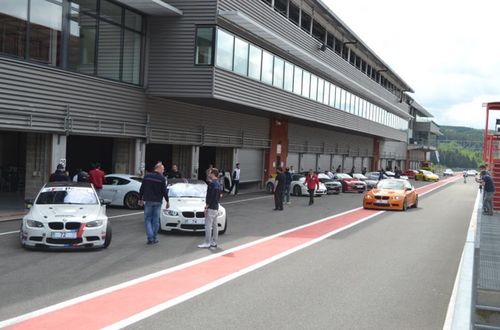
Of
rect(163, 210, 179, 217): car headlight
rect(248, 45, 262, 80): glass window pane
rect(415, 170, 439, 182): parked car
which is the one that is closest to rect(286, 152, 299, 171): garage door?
rect(248, 45, 262, 80): glass window pane

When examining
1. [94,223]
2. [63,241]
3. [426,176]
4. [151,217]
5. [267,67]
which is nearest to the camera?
[63,241]

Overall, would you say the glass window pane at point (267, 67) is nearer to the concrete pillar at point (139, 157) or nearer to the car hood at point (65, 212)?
the concrete pillar at point (139, 157)

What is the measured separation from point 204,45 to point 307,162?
21.7 m

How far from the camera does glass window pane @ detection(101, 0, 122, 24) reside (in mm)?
19406

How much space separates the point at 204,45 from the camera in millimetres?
20766

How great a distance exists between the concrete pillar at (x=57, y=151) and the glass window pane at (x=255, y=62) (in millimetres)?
9245

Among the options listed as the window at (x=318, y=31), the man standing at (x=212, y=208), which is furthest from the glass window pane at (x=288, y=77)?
the man standing at (x=212, y=208)

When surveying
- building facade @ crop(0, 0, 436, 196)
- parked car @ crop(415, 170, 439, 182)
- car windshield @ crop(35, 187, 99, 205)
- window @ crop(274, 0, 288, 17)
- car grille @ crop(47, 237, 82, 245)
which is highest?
window @ crop(274, 0, 288, 17)

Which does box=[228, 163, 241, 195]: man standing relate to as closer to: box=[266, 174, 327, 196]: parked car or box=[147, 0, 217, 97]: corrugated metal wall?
box=[266, 174, 327, 196]: parked car

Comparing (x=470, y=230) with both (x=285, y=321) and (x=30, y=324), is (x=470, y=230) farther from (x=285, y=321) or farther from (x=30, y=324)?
(x=30, y=324)

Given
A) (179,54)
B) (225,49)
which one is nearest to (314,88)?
(225,49)

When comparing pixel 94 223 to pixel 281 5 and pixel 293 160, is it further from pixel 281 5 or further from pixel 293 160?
pixel 293 160

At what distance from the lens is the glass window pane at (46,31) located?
1628 centimetres

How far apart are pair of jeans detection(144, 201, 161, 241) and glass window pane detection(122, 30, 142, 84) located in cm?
1046
